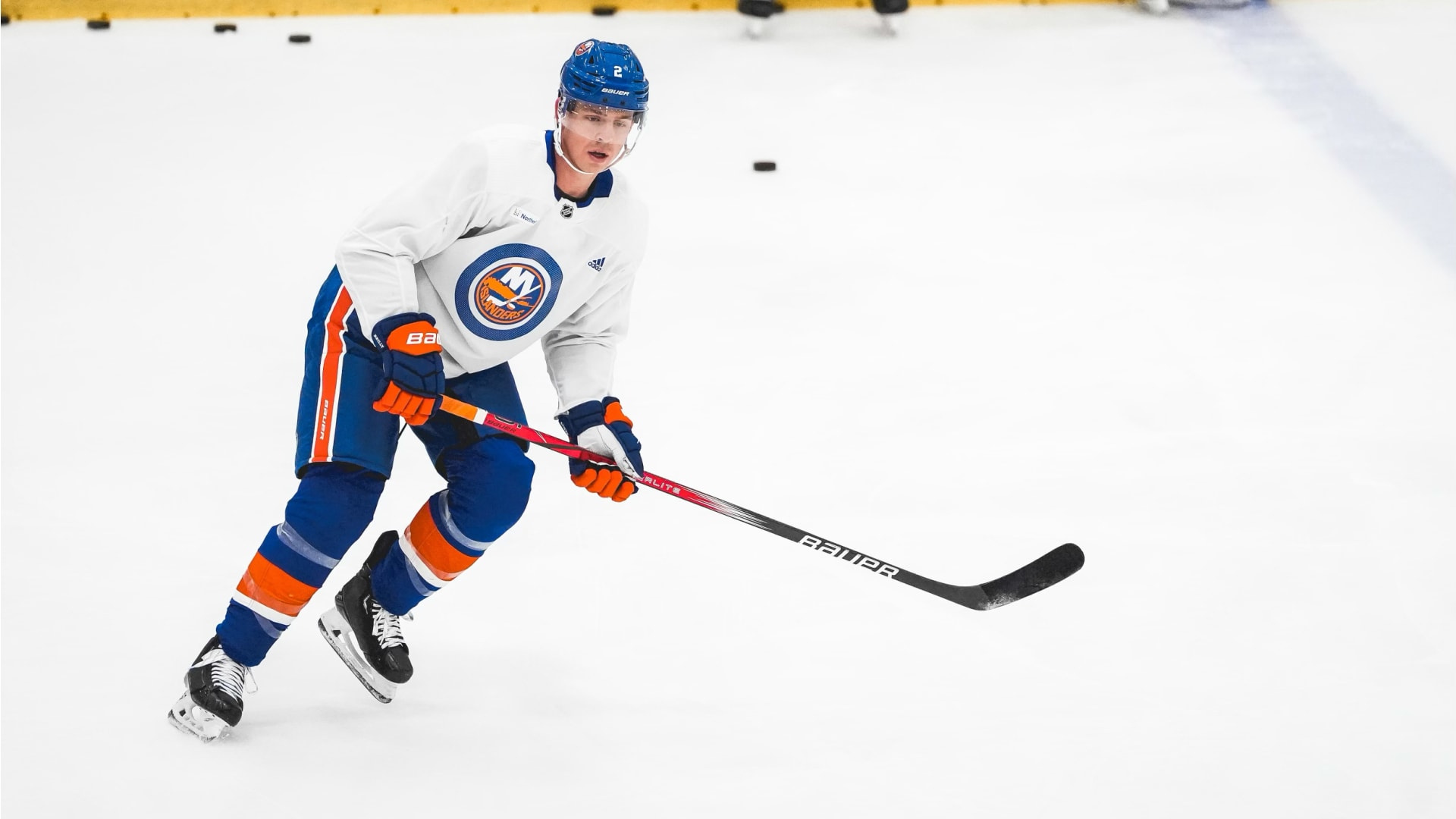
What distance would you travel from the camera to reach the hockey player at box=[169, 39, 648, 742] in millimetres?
2146

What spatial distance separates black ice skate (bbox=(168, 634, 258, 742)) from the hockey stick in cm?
52

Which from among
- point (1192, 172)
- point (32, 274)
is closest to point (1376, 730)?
point (1192, 172)

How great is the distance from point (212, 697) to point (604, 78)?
1.09 meters

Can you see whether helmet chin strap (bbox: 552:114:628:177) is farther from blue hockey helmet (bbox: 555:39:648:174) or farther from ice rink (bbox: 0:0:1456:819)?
ice rink (bbox: 0:0:1456:819)

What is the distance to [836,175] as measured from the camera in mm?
4305

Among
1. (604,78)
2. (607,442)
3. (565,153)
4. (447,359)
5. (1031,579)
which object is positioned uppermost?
(604,78)

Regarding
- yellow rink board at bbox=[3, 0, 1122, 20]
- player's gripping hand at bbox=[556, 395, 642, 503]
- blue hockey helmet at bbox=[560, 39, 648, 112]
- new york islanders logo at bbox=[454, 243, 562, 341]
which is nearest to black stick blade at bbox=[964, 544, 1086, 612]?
player's gripping hand at bbox=[556, 395, 642, 503]

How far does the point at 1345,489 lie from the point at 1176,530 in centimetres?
40

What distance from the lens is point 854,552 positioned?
2.45 metres

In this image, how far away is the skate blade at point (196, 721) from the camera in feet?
7.53

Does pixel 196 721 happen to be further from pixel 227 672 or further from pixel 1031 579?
pixel 1031 579

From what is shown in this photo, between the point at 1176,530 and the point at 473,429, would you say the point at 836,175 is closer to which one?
the point at 1176,530

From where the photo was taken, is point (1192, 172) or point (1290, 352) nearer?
point (1290, 352)

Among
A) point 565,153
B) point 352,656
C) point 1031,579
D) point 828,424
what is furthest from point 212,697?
point 828,424
